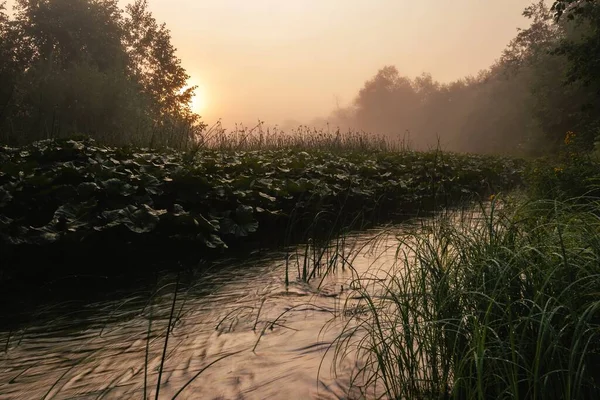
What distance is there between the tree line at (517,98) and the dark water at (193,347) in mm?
3324

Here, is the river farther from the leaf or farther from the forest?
the leaf

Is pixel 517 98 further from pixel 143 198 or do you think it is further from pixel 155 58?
pixel 143 198

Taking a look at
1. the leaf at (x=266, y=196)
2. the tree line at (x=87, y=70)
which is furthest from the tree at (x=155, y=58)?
the leaf at (x=266, y=196)

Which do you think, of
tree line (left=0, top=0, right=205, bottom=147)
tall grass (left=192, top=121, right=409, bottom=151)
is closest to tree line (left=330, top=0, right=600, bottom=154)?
tall grass (left=192, top=121, right=409, bottom=151)

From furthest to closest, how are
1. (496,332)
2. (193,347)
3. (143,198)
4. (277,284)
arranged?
(143,198) < (277,284) < (193,347) < (496,332)

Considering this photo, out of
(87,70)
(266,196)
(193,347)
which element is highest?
(87,70)

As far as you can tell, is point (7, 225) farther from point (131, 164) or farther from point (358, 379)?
point (358, 379)

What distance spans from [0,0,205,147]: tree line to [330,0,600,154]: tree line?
46.7 feet

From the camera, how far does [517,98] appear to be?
4375 cm

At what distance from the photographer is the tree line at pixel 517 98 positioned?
15.7 metres

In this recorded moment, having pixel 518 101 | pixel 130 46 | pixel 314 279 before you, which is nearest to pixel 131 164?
pixel 314 279

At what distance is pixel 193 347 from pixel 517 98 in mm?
48317

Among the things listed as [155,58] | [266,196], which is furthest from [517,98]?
[266,196]

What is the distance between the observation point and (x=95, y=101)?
21766 millimetres
